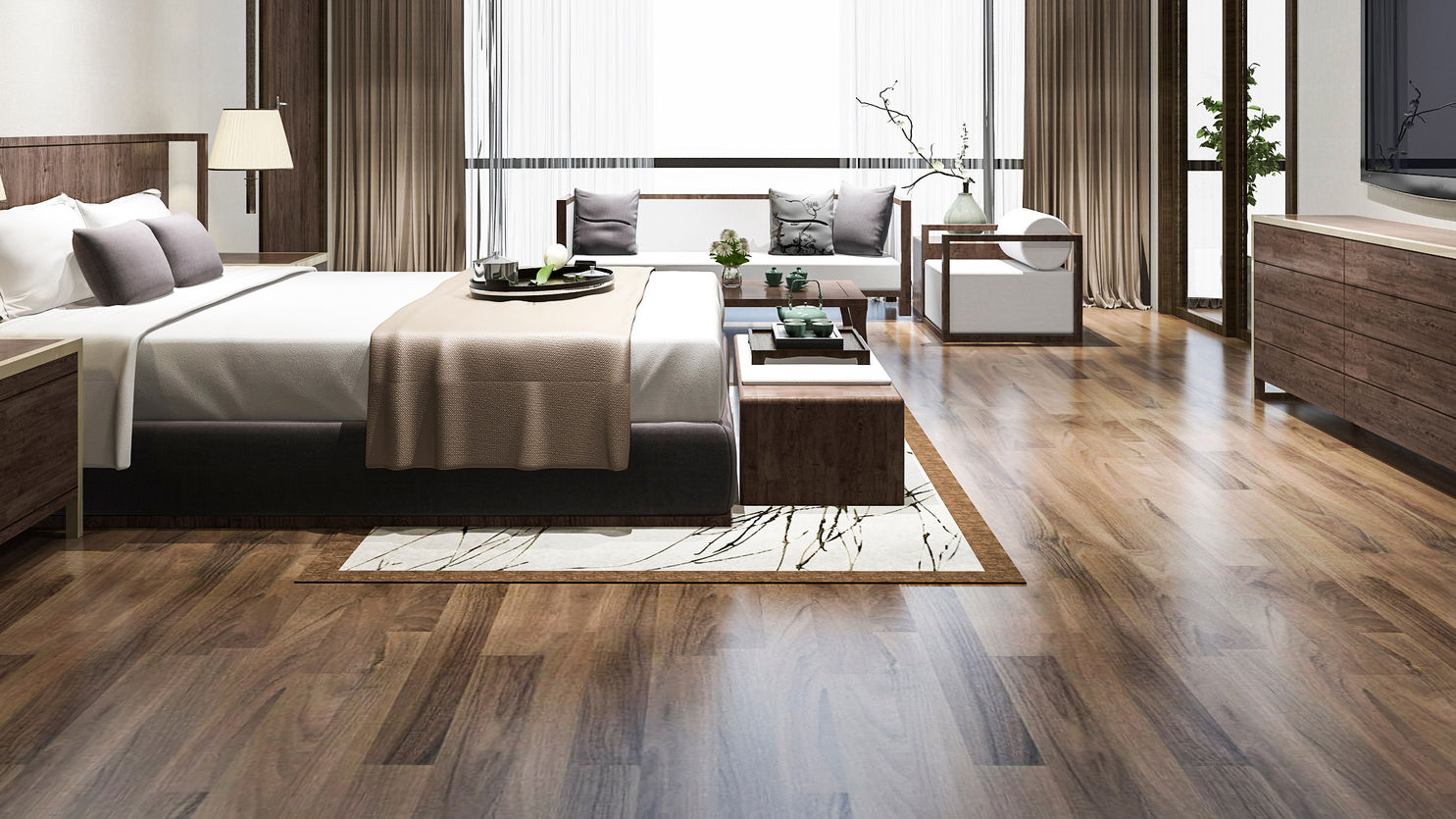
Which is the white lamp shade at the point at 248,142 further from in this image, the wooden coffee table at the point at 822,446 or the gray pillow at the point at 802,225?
the wooden coffee table at the point at 822,446

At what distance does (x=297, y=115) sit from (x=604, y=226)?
7.01 feet

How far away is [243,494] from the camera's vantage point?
3.51m

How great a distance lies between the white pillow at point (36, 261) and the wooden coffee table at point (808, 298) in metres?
2.69

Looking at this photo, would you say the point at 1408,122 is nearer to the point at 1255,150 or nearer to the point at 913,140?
the point at 1255,150

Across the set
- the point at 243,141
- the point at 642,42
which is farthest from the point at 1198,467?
the point at 642,42

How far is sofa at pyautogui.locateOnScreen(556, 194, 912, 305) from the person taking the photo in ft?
23.6

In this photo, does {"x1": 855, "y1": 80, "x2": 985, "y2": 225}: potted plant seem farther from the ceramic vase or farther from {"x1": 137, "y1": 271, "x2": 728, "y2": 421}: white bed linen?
{"x1": 137, "y1": 271, "x2": 728, "y2": 421}: white bed linen

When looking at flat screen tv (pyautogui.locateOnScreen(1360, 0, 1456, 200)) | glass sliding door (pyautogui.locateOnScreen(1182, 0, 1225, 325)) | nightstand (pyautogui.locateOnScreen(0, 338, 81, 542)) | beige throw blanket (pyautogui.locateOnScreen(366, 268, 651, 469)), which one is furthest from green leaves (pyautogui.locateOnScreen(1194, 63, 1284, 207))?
nightstand (pyautogui.locateOnScreen(0, 338, 81, 542))

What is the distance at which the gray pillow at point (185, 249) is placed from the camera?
4570 mm

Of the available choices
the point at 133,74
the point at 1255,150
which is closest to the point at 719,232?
the point at 1255,150

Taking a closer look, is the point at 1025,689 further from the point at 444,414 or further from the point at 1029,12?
the point at 1029,12

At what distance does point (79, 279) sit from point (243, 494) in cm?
127

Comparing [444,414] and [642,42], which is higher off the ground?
[642,42]

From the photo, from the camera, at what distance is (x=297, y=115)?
800cm
